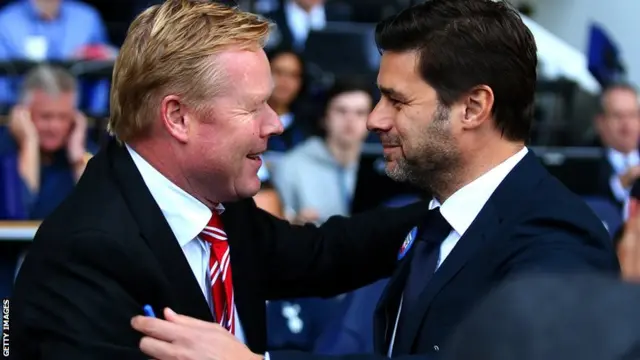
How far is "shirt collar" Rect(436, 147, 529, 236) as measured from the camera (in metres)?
2.29

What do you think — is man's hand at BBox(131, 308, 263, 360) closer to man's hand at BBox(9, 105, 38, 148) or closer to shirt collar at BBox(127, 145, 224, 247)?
shirt collar at BBox(127, 145, 224, 247)

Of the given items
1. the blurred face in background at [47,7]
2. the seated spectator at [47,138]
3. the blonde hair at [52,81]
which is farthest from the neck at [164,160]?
the blurred face in background at [47,7]

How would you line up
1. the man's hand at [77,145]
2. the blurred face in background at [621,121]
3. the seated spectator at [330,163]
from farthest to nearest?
the blurred face in background at [621,121], the seated spectator at [330,163], the man's hand at [77,145]

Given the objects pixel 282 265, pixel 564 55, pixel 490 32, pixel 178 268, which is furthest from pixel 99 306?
pixel 564 55

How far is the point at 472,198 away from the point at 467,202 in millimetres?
13

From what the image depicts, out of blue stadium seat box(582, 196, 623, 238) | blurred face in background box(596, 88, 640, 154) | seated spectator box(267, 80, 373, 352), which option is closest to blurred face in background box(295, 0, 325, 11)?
seated spectator box(267, 80, 373, 352)

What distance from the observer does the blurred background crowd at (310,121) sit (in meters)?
4.87

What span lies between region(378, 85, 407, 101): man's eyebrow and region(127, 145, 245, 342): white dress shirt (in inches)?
17.9

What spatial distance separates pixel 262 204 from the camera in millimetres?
4875

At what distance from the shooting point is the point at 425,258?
2.36 m

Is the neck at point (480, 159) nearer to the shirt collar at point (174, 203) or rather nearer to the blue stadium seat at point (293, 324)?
the shirt collar at point (174, 203)

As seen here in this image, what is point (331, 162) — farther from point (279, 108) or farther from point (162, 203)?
point (162, 203)

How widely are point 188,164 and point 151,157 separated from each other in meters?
0.08

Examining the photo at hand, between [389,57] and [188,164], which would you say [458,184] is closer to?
[389,57]
